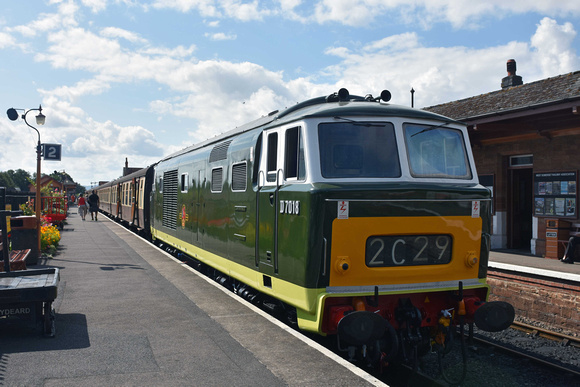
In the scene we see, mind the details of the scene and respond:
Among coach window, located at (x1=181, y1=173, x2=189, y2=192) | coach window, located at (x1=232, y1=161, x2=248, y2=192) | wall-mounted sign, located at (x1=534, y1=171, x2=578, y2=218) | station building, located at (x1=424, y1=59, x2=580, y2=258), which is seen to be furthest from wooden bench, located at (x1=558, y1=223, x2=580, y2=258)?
coach window, located at (x1=181, y1=173, x2=189, y2=192)

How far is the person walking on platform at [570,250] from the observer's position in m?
11.2

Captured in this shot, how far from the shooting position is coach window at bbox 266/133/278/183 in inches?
241

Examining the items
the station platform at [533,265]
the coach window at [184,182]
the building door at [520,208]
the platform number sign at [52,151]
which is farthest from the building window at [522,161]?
the platform number sign at [52,151]

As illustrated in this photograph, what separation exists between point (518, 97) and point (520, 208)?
3114 millimetres

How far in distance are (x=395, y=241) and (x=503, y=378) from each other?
2577 mm

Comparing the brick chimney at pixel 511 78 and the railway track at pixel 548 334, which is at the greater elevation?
the brick chimney at pixel 511 78

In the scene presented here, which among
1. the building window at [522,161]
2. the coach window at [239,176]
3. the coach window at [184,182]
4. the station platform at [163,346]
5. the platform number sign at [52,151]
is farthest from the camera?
the platform number sign at [52,151]

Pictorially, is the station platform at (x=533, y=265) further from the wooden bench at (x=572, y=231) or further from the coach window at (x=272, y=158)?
the coach window at (x=272, y=158)

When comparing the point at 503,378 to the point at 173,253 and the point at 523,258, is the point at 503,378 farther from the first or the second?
the point at 173,253

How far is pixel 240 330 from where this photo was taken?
615 centimetres

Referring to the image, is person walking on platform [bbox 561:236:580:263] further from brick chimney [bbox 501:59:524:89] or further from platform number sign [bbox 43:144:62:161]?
platform number sign [bbox 43:144:62:161]

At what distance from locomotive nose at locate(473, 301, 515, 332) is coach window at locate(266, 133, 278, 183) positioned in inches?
105

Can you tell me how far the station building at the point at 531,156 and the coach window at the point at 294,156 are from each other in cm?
707

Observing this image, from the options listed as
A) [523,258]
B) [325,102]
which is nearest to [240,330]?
[325,102]
